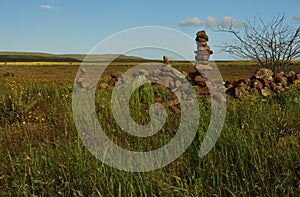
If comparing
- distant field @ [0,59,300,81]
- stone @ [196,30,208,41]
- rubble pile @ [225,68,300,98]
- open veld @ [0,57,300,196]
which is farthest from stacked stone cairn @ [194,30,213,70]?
open veld @ [0,57,300,196]

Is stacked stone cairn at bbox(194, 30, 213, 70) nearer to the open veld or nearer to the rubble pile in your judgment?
the rubble pile

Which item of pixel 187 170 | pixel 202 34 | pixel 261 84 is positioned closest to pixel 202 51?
pixel 202 34

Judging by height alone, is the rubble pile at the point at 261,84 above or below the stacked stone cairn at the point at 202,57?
below

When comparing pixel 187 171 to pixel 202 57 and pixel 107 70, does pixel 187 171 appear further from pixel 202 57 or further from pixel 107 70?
pixel 107 70

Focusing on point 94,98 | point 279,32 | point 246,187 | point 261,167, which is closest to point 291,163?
point 261,167

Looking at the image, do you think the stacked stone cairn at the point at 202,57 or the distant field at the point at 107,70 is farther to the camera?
the distant field at the point at 107,70

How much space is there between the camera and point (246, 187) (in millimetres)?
2781

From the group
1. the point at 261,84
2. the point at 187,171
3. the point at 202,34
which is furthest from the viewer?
the point at 202,34

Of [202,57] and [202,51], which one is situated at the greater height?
[202,51]

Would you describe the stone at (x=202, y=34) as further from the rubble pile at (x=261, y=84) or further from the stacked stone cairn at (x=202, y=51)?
the rubble pile at (x=261, y=84)

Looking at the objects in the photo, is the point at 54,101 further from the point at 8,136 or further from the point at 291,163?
the point at 291,163

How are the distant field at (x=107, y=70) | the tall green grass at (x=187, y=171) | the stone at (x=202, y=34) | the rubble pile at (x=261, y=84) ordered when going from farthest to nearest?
1. the distant field at (x=107, y=70)
2. the stone at (x=202, y=34)
3. the rubble pile at (x=261, y=84)
4. the tall green grass at (x=187, y=171)

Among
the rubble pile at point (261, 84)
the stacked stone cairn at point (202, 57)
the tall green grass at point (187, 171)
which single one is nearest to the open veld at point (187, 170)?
the tall green grass at point (187, 171)

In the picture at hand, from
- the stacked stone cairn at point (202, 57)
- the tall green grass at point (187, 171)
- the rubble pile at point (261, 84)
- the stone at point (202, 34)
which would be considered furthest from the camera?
the stone at point (202, 34)
